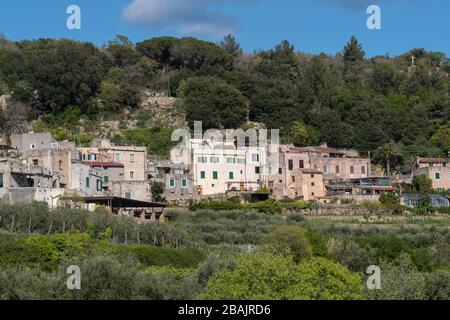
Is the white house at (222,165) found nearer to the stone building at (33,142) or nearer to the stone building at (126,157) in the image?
the stone building at (126,157)

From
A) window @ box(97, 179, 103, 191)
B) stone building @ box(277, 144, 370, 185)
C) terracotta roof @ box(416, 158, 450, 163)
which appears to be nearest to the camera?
window @ box(97, 179, 103, 191)

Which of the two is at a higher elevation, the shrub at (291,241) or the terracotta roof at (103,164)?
the terracotta roof at (103,164)

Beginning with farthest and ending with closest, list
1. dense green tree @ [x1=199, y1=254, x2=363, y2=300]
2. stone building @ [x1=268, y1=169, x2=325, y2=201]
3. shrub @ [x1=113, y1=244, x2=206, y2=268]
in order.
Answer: stone building @ [x1=268, y1=169, x2=325, y2=201], shrub @ [x1=113, y1=244, x2=206, y2=268], dense green tree @ [x1=199, y1=254, x2=363, y2=300]

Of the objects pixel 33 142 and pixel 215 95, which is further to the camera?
pixel 215 95

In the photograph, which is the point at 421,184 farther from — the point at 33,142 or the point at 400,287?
the point at 400,287

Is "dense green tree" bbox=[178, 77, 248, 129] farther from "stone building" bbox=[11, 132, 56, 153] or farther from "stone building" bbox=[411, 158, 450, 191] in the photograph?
"stone building" bbox=[11, 132, 56, 153]

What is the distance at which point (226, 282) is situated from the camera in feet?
93.8

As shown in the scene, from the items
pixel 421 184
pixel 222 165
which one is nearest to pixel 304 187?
pixel 222 165

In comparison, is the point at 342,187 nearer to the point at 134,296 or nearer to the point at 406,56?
the point at 134,296

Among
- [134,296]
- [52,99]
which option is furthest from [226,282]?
[52,99]

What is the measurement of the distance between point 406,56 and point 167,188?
176 feet

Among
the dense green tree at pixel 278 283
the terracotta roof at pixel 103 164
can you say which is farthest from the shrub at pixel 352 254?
the terracotta roof at pixel 103 164

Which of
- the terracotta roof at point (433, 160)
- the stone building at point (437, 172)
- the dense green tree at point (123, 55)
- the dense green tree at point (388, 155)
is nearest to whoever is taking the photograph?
the stone building at point (437, 172)

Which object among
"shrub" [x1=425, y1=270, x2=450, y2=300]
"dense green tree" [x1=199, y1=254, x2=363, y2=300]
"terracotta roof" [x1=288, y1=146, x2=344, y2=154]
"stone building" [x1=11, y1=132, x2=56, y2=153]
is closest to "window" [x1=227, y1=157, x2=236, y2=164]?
"terracotta roof" [x1=288, y1=146, x2=344, y2=154]
